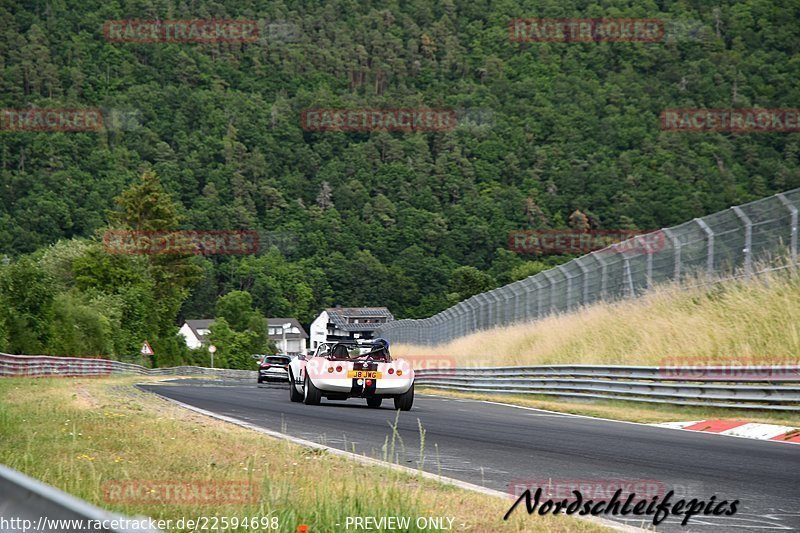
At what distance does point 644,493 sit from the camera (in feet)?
23.0

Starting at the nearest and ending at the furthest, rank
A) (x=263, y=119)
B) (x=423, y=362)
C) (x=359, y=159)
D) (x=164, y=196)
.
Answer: (x=423, y=362), (x=164, y=196), (x=359, y=159), (x=263, y=119)

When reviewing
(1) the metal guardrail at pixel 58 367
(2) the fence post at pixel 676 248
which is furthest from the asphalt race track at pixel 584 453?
(1) the metal guardrail at pixel 58 367

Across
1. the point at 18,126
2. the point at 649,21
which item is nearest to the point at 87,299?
the point at 18,126

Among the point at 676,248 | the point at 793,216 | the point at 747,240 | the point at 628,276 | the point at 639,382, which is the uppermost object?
the point at 793,216

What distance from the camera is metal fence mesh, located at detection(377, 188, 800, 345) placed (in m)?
19.4

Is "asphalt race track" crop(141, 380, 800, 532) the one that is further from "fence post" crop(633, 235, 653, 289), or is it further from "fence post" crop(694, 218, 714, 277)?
"fence post" crop(633, 235, 653, 289)

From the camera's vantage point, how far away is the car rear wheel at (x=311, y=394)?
59.8ft

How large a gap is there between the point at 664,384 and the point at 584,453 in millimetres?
9193

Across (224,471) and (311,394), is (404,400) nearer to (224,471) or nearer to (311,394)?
(311,394)

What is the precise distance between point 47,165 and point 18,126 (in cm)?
2317

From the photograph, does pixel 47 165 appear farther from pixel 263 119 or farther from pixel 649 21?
pixel 649 21

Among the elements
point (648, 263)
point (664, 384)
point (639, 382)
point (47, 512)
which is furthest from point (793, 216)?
point (47, 512)

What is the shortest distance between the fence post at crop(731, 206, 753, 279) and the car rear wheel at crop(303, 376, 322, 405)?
29.7 ft

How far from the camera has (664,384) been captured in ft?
60.7
